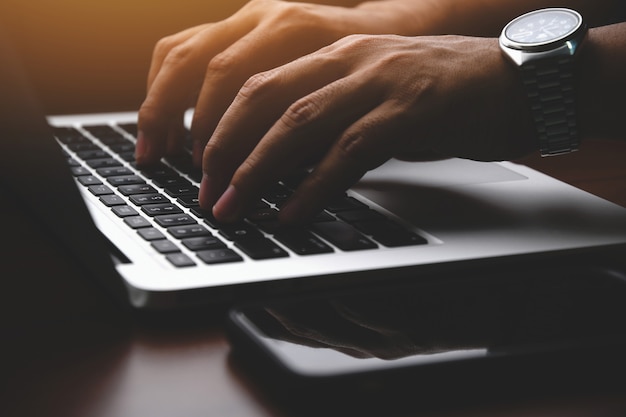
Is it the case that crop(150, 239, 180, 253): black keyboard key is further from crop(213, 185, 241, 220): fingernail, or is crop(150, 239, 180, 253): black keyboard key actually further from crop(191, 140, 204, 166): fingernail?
crop(191, 140, 204, 166): fingernail

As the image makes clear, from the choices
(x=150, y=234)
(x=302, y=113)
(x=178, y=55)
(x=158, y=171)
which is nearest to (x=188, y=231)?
(x=150, y=234)

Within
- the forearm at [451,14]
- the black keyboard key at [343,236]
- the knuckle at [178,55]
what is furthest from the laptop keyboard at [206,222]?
the forearm at [451,14]

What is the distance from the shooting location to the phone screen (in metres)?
0.37

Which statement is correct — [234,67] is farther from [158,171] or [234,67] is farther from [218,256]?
[218,256]

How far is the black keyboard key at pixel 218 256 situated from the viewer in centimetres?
50

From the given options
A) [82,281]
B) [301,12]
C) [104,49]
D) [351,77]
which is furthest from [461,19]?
[82,281]

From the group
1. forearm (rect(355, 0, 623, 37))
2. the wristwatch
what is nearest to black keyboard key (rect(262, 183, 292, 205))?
the wristwatch

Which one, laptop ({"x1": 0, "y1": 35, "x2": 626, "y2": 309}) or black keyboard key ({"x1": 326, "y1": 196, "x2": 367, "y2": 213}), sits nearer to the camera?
laptop ({"x1": 0, "y1": 35, "x2": 626, "y2": 309})

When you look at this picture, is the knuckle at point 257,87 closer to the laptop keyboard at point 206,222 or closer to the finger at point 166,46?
the laptop keyboard at point 206,222

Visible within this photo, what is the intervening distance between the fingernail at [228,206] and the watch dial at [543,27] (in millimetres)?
264

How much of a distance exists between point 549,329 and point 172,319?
195 mm

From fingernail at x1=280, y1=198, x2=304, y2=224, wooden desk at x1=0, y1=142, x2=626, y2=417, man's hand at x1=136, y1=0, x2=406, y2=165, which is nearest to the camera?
wooden desk at x1=0, y1=142, x2=626, y2=417

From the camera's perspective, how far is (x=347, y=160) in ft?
2.01

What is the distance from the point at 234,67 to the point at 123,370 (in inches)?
18.2
